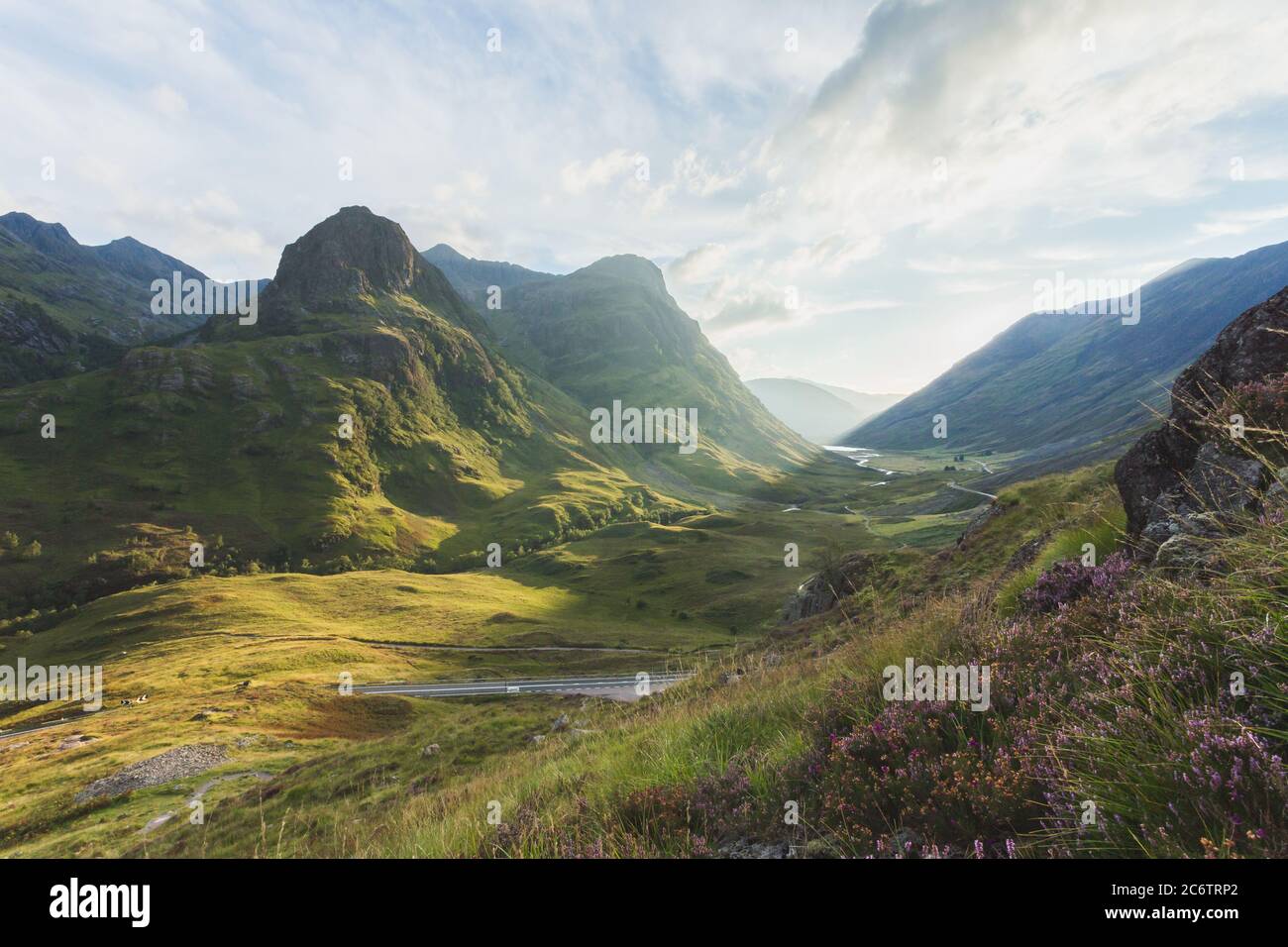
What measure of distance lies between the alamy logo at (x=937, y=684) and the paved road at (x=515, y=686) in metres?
59.1

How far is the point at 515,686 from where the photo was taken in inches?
2682

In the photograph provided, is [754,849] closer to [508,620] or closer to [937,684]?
[937,684]

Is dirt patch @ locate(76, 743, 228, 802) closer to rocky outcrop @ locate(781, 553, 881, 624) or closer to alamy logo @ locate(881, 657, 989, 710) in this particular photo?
rocky outcrop @ locate(781, 553, 881, 624)

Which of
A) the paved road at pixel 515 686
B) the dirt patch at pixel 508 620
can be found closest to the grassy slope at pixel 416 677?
the dirt patch at pixel 508 620

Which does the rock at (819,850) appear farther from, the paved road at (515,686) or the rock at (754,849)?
the paved road at (515,686)

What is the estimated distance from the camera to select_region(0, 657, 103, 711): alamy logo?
64.0 m

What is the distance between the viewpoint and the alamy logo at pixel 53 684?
64.0m

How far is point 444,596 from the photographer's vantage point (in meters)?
117
